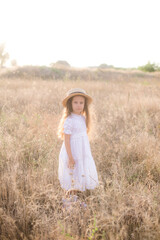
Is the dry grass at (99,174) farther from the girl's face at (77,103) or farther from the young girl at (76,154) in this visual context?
the girl's face at (77,103)

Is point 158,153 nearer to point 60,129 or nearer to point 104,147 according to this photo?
point 104,147

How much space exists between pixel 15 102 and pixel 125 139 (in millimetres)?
3400

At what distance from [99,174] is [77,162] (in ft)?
1.70

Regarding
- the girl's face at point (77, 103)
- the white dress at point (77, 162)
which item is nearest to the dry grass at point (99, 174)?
the white dress at point (77, 162)

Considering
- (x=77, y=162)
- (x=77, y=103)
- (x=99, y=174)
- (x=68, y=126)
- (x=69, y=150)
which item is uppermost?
(x=77, y=103)

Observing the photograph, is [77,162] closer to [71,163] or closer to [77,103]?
[71,163]

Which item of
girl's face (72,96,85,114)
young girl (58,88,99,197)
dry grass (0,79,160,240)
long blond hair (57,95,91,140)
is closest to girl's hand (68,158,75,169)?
young girl (58,88,99,197)

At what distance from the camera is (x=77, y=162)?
2.23m

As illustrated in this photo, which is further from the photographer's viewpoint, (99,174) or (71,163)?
(99,174)

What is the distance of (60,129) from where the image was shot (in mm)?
2381

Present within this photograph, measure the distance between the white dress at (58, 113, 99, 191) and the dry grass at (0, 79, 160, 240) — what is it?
0.13 m

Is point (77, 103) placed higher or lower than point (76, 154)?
higher

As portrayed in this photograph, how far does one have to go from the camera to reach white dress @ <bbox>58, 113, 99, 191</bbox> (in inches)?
86.4

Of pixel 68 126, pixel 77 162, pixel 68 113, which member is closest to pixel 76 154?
pixel 77 162
